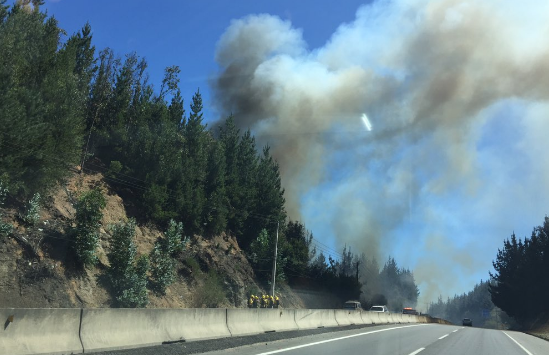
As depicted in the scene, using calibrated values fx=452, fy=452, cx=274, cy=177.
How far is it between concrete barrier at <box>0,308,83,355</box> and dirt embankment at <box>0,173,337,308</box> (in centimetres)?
1508

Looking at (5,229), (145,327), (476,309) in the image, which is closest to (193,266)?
(5,229)

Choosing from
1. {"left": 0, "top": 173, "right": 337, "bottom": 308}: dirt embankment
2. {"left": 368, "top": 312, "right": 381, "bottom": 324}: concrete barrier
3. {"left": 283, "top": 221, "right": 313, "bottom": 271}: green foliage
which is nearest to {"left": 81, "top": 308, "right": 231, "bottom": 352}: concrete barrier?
{"left": 0, "top": 173, "right": 337, "bottom": 308}: dirt embankment

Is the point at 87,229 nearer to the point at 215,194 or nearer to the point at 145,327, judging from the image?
the point at 145,327

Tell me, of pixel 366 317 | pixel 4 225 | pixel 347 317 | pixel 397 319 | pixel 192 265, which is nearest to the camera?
pixel 4 225

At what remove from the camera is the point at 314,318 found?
2130 cm

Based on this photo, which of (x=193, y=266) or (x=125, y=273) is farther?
(x=193, y=266)

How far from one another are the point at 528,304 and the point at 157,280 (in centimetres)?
6691

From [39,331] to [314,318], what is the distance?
1508 centimetres

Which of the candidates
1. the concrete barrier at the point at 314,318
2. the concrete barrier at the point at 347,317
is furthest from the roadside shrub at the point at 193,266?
the concrete barrier at the point at 314,318

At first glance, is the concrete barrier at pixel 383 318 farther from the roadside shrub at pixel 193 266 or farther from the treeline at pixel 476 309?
the treeline at pixel 476 309

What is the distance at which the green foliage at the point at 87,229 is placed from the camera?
26141 millimetres

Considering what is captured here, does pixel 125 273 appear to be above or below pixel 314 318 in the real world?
above

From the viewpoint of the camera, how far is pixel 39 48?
28828mm

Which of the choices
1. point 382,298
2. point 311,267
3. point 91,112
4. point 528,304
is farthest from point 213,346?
point 382,298
